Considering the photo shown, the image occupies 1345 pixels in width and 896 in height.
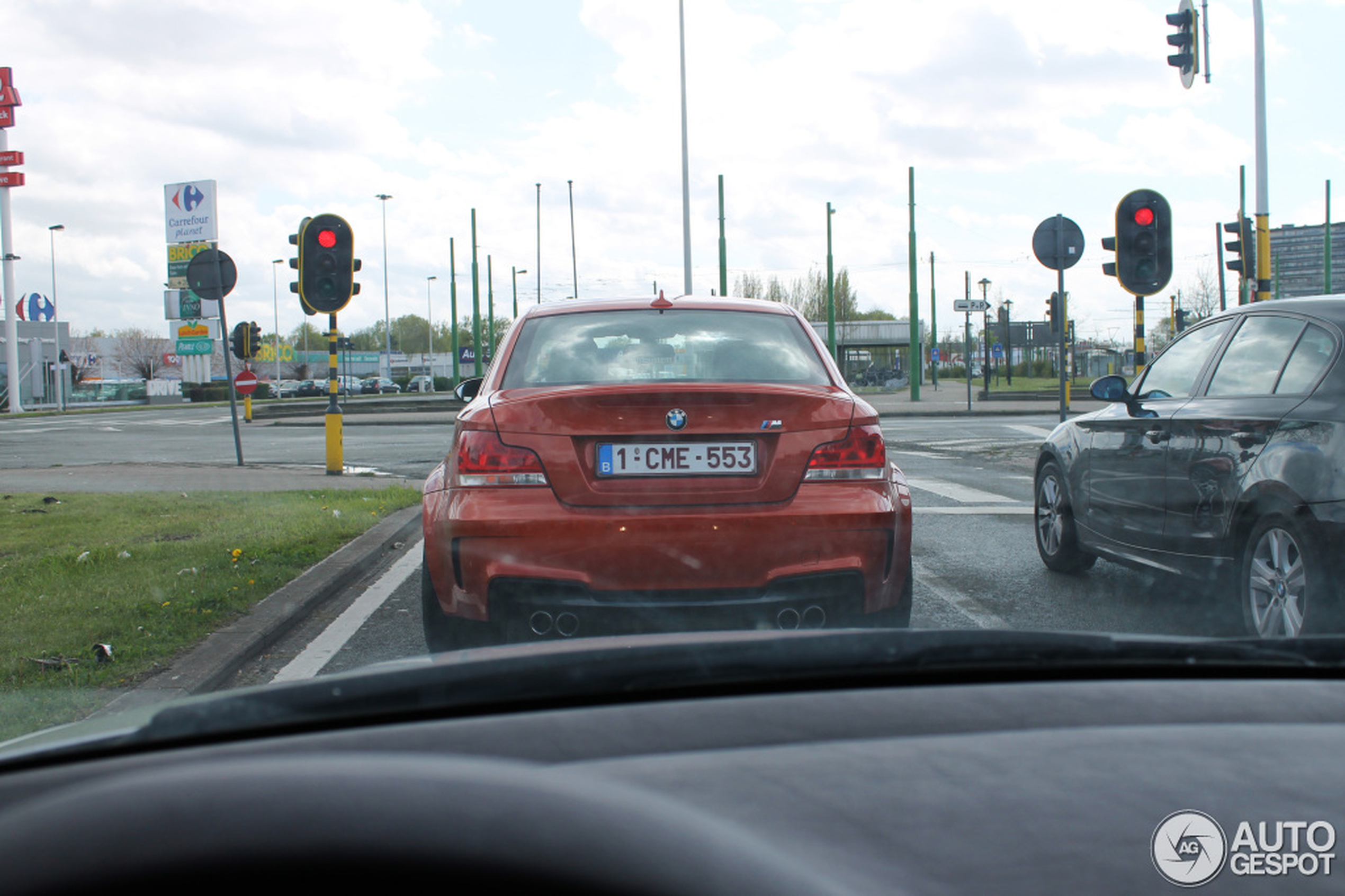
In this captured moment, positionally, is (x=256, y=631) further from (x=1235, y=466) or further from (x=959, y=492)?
(x=959, y=492)

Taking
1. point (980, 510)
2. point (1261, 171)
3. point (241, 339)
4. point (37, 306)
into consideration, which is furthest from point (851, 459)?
point (37, 306)

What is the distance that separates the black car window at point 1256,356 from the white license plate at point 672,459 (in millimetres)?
2441

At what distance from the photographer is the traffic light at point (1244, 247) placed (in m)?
16.3

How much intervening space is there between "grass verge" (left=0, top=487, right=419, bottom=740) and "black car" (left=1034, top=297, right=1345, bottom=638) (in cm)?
440

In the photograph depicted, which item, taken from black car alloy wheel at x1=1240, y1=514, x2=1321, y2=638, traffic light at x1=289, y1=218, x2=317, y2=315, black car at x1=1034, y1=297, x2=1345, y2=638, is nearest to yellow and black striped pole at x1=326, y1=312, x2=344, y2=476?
traffic light at x1=289, y1=218, x2=317, y2=315

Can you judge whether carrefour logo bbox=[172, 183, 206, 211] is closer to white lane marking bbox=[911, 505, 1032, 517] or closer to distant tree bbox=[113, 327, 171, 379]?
distant tree bbox=[113, 327, 171, 379]

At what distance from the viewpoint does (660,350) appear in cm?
449

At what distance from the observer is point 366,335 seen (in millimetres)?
156250

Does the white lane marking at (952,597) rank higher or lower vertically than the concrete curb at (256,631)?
lower

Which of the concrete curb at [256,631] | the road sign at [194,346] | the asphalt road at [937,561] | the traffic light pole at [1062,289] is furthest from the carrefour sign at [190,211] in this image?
the concrete curb at [256,631]

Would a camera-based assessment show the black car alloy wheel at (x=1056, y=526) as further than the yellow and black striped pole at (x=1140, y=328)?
No

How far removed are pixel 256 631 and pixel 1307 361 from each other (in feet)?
15.2

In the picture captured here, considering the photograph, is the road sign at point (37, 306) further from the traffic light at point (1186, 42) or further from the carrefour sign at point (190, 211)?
the traffic light at point (1186, 42)

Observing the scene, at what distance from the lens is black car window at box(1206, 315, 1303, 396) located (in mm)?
4832
